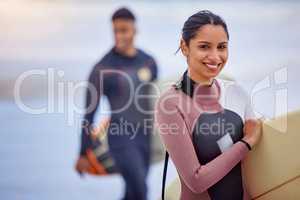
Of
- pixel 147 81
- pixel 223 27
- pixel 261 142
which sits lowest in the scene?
pixel 261 142

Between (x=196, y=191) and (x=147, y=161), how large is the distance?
30cm

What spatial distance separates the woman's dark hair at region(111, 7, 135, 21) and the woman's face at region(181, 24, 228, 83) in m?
0.30

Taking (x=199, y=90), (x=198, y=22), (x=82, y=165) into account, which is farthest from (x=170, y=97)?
(x=82, y=165)

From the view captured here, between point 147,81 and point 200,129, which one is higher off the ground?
point 147,81

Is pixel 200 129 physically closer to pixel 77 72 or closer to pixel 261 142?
pixel 261 142

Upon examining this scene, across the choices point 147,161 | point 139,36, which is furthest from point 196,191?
point 139,36

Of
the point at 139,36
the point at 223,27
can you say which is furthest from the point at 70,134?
the point at 223,27

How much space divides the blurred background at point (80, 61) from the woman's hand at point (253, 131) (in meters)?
0.06

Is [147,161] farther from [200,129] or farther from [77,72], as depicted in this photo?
[77,72]

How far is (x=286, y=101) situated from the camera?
3.87 m

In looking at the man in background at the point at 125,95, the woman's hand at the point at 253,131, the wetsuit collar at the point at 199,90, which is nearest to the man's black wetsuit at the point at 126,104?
the man in background at the point at 125,95

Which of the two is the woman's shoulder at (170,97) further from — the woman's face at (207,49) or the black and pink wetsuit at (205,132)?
the woman's face at (207,49)

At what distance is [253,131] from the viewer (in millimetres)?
3875

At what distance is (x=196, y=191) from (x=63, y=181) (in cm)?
Answer: 69
